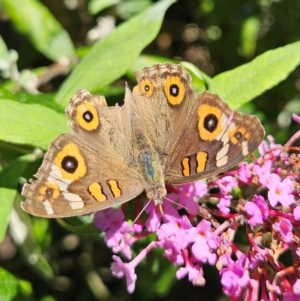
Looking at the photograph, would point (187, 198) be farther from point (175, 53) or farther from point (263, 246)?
point (175, 53)

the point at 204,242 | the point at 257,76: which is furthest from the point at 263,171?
the point at 257,76

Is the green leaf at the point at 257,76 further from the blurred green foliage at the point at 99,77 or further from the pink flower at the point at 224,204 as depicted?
the pink flower at the point at 224,204

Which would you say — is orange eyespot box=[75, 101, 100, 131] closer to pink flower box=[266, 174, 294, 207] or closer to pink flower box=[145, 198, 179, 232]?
pink flower box=[145, 198, 179, 232]

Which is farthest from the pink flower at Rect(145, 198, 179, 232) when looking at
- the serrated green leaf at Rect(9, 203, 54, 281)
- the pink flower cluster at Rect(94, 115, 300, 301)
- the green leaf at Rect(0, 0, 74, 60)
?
the green leaf at Rect(0, 0, 74, 60)

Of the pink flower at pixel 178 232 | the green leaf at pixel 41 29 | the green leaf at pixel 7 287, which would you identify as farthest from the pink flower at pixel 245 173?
the green leaf at pixel 41 29

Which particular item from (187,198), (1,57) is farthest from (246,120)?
(1,57)

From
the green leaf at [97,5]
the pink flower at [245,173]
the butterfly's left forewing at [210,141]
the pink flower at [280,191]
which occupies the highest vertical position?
the green leaf at [97,5]

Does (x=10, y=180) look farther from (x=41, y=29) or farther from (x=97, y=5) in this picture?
(x=97, y=5)

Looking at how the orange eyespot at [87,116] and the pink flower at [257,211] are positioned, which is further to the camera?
the orange eyespot at [87,116]
